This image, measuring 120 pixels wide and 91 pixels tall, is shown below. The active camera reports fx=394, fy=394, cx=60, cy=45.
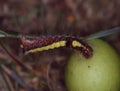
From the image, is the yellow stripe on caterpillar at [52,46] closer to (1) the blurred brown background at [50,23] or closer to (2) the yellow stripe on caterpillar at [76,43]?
(2) the yellow stripe on caterpillar at [76,43]

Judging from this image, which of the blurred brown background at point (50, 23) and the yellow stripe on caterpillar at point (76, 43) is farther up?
the yellow stripe on caterpillar at point (76, 43)

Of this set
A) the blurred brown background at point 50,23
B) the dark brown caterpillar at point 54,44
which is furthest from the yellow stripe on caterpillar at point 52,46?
the blurred brown background at point 50,23

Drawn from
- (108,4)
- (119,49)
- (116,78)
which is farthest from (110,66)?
(108,4)

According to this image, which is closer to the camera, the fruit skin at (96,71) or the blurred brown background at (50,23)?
the fruit skin at (96,71)

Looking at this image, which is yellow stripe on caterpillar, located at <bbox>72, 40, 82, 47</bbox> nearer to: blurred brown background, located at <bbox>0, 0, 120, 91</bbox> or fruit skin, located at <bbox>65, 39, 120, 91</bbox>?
fruit skin, located at <bbox>65, 39, 120, 91</bbox>

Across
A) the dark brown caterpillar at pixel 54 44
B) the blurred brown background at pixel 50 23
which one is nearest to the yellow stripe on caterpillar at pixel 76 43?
the dark brown caterpillar at pixel 54 44

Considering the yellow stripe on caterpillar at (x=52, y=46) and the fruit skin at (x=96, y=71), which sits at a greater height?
the yellow stripe on caterpillar at (x=52, y=46)
